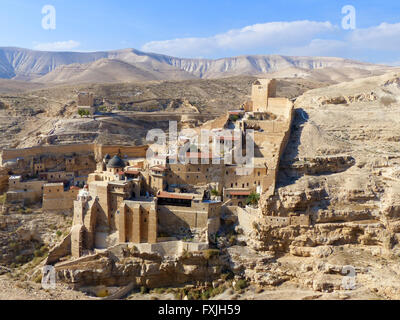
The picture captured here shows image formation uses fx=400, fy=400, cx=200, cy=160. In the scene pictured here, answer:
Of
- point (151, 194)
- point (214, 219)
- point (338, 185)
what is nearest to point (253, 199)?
point (214, 219)

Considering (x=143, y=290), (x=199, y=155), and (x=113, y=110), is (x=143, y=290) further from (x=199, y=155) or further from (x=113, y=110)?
(x=113, y=110)

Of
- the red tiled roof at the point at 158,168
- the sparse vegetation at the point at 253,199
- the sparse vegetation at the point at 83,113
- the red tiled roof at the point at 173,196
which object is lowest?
the sparse vegetation at the point at 253,199

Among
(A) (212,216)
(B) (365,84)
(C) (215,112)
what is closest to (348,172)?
(A) (212,216)

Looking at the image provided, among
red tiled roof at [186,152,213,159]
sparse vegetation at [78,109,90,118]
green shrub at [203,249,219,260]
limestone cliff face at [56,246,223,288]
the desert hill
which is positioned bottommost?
limestone cliff face at [56,246,223,288]

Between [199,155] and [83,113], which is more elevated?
[83,113]

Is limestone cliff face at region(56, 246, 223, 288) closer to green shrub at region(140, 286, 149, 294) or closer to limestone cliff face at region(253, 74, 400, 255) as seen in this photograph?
green shrub at region(140, 286, 149, 294)

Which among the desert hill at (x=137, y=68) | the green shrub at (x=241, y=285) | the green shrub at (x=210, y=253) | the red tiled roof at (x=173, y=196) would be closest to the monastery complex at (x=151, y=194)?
the red tiled roof at (x=173, y=196)

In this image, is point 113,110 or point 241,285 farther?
point 113,110

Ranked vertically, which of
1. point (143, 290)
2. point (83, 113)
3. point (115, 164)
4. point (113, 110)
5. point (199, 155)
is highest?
point (113, 110)

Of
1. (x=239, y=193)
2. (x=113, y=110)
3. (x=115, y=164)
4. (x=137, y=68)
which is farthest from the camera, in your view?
(x=137, y=68)

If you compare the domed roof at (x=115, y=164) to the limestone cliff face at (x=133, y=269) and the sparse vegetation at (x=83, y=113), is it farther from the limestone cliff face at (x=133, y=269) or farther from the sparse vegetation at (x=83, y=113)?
the sparse vegetation at (x=83, y=113)

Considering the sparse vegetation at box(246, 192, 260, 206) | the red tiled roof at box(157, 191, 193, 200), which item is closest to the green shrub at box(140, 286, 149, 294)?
the red tiled roof at box(157, 191, 193, 200)

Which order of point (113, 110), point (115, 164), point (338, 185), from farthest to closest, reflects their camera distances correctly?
point (113, 110) → point (115, 164) → point (338, 185)

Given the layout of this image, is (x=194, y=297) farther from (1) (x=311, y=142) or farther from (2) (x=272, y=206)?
(1) (x=311, y=142)
